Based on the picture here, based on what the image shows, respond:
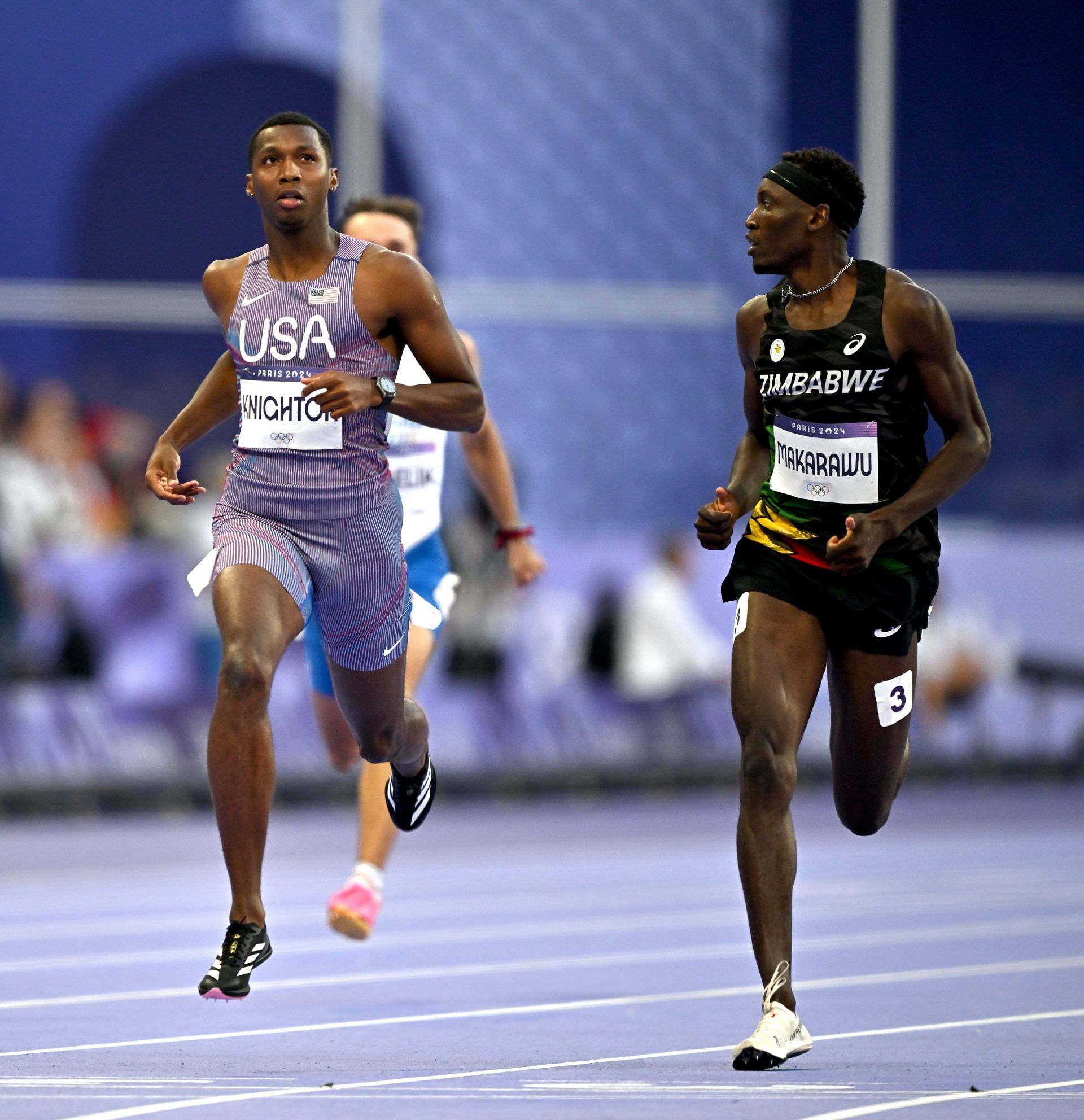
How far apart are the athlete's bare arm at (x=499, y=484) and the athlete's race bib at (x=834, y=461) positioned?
1.98m

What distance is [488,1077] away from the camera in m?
5.29

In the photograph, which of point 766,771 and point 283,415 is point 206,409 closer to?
point 283,415

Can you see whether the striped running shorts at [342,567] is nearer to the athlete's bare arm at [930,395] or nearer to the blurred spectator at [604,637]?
the athlete's bare arm at [930,395]

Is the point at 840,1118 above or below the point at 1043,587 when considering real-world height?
below

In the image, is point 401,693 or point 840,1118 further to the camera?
point 401,693

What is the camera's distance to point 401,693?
20.6 ft

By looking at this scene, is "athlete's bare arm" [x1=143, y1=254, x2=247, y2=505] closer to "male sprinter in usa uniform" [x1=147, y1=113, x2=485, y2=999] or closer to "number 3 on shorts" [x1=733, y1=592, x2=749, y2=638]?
"male sprinter in usa uniform" [x1=147, y1=113, x2=485, y2=999]

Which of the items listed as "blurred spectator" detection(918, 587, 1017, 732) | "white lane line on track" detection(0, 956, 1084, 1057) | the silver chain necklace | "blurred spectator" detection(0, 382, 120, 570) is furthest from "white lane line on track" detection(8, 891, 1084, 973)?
"blurred spectator" detection(0, 382, 120, 570)

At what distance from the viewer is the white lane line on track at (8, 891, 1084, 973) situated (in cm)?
812

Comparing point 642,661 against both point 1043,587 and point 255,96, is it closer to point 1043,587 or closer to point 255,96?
point 1043,587

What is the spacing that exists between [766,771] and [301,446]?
140cm

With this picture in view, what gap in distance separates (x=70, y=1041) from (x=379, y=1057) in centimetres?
85

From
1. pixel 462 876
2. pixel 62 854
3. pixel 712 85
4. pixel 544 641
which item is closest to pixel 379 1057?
pixel 462 876

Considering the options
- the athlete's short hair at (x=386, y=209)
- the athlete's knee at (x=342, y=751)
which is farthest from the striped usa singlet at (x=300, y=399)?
the athlete's short hair at (x=386, y=209)
